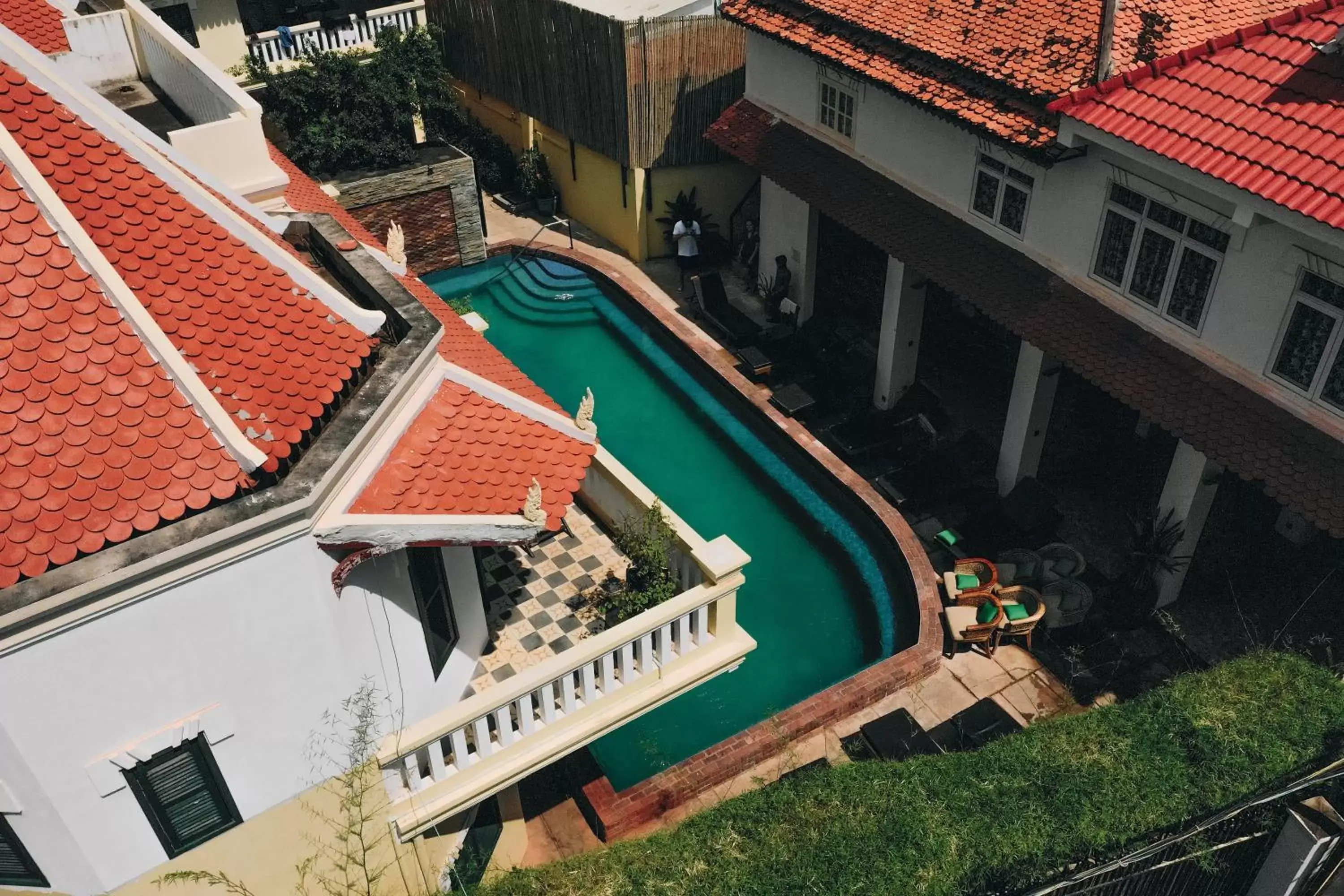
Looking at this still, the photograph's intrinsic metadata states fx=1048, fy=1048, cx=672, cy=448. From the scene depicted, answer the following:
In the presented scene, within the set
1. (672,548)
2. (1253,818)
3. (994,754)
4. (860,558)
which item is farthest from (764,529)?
(1253,818)

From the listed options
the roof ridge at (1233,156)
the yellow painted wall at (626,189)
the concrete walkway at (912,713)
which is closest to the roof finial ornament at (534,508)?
the concrete walkway at (912,713)

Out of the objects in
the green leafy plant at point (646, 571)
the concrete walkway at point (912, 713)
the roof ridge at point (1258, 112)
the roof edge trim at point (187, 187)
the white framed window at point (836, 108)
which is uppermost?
the roof edge trim at point (187, 187)

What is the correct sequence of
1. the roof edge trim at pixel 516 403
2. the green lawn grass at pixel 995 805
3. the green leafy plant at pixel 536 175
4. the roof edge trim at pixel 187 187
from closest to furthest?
the roof edge trim at pixel 187 187, the green lawn grass at pixel 995 805, the roof edge trim at pixel 516 403, the green leafy plant at pixel 536 175

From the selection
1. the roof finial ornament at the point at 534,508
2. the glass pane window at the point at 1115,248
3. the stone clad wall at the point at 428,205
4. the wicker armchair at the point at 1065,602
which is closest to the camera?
the roof finial ornament at the point at 534,508

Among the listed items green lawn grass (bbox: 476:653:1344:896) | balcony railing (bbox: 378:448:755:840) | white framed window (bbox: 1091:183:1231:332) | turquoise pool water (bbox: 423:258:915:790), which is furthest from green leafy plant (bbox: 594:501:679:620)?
white framed window (bbox: 1091:183:1231:332)

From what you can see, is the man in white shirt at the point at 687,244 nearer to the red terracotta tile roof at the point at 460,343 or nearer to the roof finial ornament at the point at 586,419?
the red terracotta tile roof at the point at 460,343

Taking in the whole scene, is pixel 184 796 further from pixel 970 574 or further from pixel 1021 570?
pixel 1021 570

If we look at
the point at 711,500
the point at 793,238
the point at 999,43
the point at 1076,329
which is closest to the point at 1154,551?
the point at 1076,329
